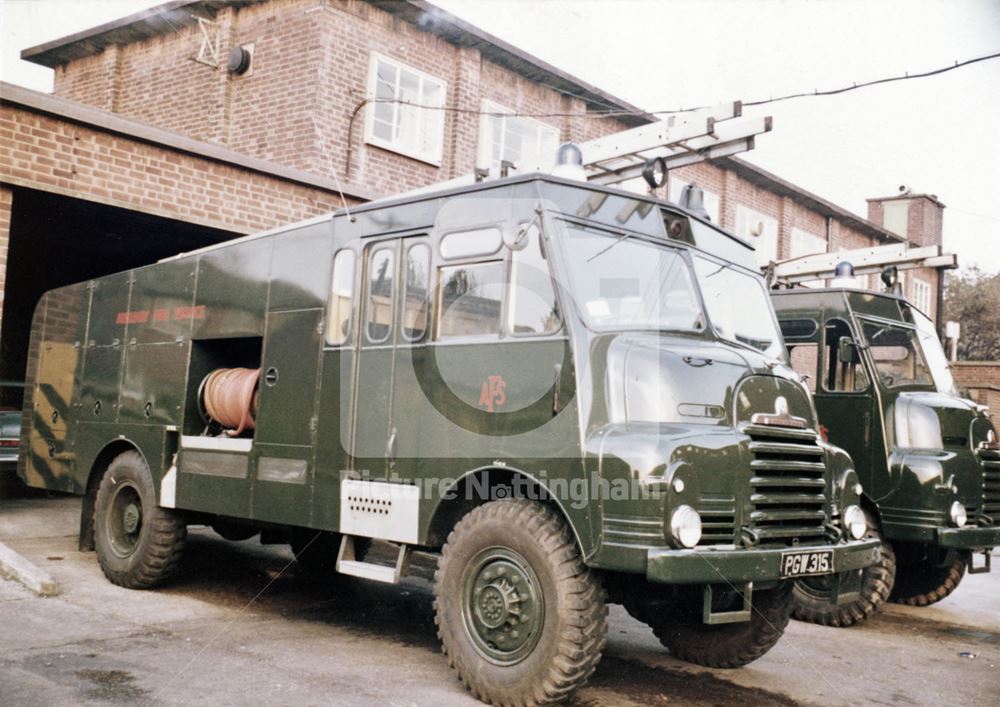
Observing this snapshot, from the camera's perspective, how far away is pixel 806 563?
5172mm

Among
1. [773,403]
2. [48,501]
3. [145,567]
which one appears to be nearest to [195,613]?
[145,567]

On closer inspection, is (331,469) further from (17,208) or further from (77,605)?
(17,208)

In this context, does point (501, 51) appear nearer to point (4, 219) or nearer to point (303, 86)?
point (303, 86)

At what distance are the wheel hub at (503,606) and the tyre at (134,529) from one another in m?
3.64

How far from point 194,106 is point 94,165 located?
23.4 ft

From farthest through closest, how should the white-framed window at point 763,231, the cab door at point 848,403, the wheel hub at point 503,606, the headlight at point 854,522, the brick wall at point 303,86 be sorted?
1. the white-framed window at point 763,231
2. the brick wall at point 303,86
3. the cab door at point 848,403
4. the headlight at point 854,522
5. the wheel hub at point 503,606

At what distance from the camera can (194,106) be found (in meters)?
16.8

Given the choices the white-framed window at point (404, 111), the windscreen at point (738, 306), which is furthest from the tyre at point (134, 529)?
the white-framed window at point (404, 111)

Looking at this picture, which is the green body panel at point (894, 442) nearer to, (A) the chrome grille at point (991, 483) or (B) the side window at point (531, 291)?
(A) the chrome grille at point (991, 483)

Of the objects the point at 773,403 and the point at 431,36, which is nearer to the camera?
the point at 773,403

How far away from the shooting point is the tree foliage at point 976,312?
133ft

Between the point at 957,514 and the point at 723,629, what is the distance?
9.66ft

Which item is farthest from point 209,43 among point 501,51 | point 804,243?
point 804,243

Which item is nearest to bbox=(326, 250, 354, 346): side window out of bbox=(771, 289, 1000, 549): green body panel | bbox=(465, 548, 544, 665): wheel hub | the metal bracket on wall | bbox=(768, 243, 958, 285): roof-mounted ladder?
bbox=(465, 548, 544, 665): wheel hub
